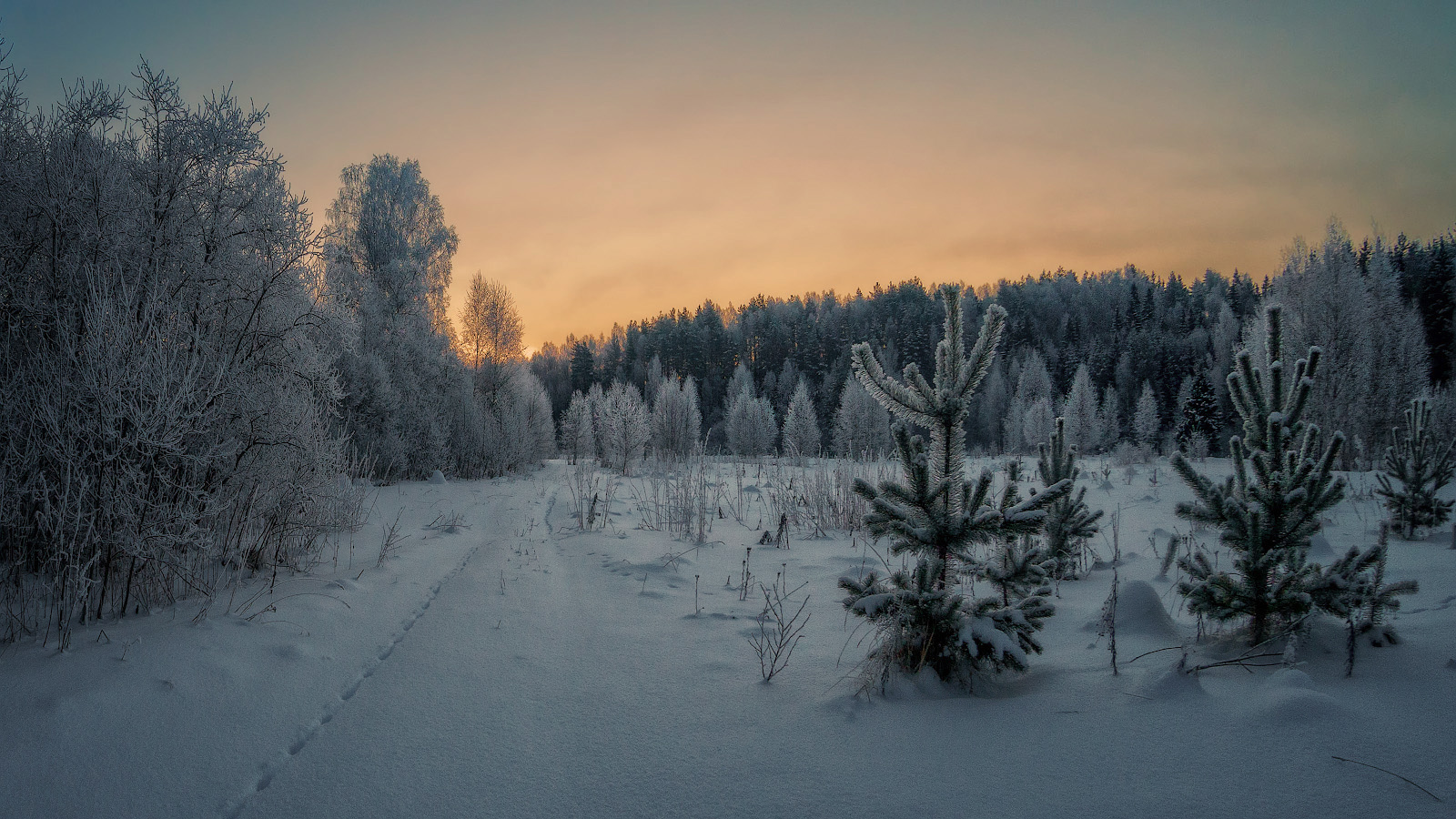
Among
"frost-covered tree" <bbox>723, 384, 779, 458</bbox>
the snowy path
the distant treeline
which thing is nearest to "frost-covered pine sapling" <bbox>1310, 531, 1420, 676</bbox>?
the snowy path

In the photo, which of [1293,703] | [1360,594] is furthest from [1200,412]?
[1293,703]

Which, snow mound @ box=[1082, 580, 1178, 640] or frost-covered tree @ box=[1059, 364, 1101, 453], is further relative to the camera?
frost-covered tree @ box=[1059, 364, 1101, 453]

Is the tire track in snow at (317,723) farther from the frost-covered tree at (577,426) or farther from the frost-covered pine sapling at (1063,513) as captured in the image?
the frost-covered tree at (577,426)

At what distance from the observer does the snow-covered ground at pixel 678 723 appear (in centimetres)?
182

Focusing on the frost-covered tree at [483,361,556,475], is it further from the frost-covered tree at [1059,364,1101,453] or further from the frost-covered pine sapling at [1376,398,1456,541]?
the frost-covered tree at [1059,364,1101,453]

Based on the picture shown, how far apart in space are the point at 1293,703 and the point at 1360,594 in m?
0.83

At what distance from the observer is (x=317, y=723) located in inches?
100

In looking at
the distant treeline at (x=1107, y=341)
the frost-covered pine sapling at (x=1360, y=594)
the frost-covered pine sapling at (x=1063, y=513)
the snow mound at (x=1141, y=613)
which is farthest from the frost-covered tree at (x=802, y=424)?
the frost-covered pine sapling at (x=1360, y=594)

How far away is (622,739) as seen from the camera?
93.9 inches

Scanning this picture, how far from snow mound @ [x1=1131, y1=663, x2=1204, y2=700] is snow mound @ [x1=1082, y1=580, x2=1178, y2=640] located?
672 millimetres

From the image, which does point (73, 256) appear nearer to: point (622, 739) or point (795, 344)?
point (622, 739)

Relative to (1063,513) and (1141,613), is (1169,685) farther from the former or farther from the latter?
(1063,513)

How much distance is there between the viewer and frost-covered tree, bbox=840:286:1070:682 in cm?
249

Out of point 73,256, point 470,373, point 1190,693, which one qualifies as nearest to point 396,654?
point 73,256
